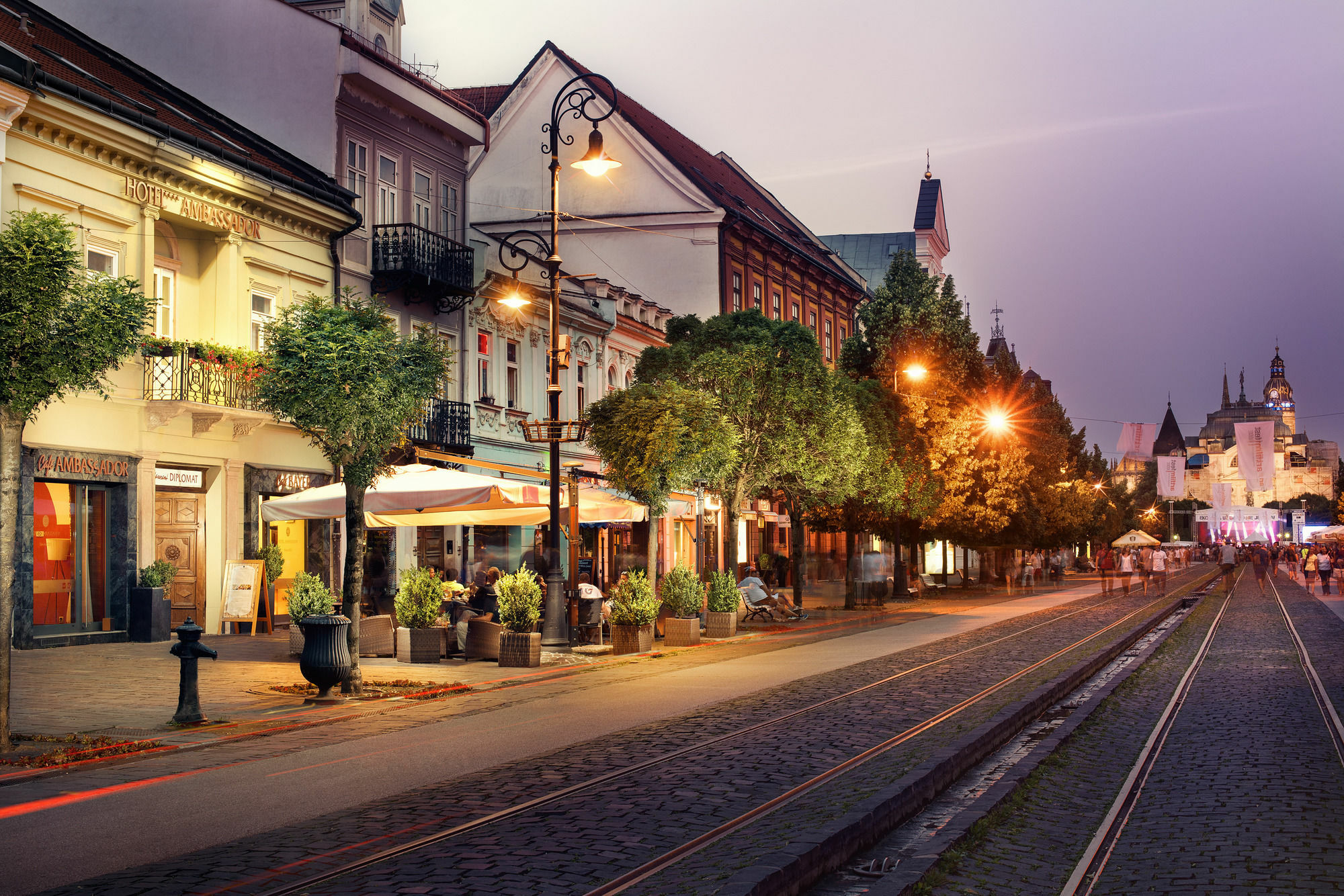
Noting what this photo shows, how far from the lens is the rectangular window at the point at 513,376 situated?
34750 millimetres

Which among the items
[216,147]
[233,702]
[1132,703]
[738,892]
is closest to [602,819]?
[738,892]

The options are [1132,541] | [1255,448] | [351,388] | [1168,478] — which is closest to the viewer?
[351,388]

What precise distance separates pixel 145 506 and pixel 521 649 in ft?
25.0

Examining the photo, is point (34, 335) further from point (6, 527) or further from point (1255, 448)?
point (1255, 448)

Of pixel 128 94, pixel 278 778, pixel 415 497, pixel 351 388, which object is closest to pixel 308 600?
pixel 415 497

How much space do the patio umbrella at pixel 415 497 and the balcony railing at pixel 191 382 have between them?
3002 mm

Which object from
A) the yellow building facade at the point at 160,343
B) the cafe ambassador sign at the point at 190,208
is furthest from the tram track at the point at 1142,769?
the cafe ambassador sign at the point at 190,208

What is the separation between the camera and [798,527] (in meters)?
33.7

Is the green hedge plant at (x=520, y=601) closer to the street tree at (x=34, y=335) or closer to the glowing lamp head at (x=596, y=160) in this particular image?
the glowing lamp head at (x=596, y=160)

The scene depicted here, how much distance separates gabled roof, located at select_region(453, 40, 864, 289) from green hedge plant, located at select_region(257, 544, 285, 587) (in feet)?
73.4

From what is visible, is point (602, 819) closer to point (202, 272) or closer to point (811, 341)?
point (202, 272)

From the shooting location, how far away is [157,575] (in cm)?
2136

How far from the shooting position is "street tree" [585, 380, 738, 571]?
2412cm

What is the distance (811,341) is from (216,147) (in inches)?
551
